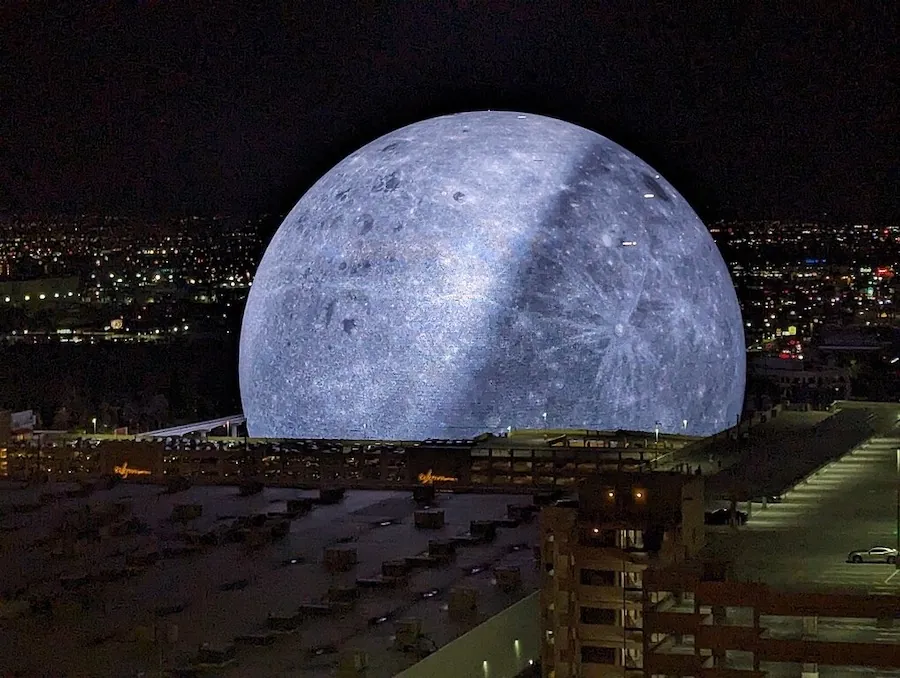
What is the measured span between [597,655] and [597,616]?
0.54 meters

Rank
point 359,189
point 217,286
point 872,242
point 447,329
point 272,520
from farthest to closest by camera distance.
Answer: point 872,242 < point 217,286 < point 359,189 < point 447,329 < point 272,520

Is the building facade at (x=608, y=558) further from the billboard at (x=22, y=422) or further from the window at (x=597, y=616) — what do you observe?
the billboard at (x=22, y=422)

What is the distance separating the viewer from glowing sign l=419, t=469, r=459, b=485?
42469 mm

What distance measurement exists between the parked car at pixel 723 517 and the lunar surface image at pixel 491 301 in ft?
44.0

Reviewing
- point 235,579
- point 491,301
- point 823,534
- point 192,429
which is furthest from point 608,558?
point 192,429

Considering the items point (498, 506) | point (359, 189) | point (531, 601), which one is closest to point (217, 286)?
point (359, 189)

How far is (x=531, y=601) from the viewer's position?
28641mm

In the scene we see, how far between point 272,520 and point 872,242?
14767 centimetres

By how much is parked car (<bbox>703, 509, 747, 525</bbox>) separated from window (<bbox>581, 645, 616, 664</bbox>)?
4.48m

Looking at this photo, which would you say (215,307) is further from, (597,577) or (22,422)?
(597,577)

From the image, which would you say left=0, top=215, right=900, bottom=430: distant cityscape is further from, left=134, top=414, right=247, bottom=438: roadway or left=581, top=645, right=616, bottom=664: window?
left=581, top=645, right=616, bottom=664: window

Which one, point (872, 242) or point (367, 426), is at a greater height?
point (872, 242)

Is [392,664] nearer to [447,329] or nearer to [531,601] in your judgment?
[531,601]

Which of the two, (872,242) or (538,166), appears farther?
(872,242)
